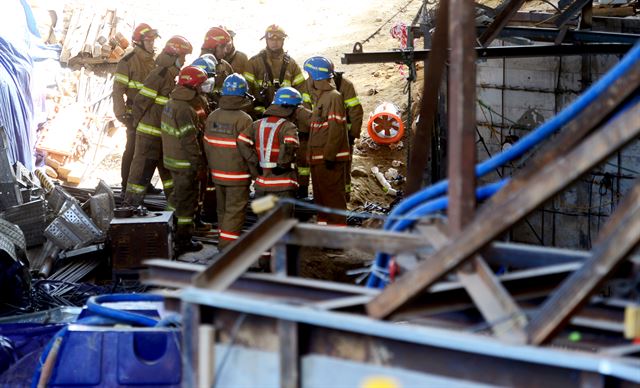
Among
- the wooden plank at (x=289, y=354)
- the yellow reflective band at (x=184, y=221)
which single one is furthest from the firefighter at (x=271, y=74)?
the wooden plank at (x=289, y=354)

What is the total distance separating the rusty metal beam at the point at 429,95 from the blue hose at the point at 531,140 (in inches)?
32.7

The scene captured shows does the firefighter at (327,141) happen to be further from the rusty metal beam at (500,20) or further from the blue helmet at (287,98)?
the rusty metal beam at (500,20)

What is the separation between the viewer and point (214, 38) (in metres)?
14.0

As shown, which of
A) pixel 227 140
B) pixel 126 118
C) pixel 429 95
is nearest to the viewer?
pixel 429 95

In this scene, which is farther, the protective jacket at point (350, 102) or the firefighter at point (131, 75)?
the firefighter at point (131, 75)

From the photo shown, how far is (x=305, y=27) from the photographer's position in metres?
23.5

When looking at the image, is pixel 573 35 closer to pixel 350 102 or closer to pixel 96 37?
A: pixel 350 102

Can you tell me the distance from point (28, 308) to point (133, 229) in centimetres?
173

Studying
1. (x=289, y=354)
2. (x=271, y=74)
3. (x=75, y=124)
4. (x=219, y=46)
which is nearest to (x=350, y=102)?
(x=271, y=74)

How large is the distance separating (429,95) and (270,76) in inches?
322

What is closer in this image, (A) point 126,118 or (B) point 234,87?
(B) point 234,87

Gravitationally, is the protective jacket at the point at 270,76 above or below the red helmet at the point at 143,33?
below

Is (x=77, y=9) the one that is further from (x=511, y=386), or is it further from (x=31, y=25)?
(x=511, y=386)

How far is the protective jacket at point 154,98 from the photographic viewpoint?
12.8 meters
